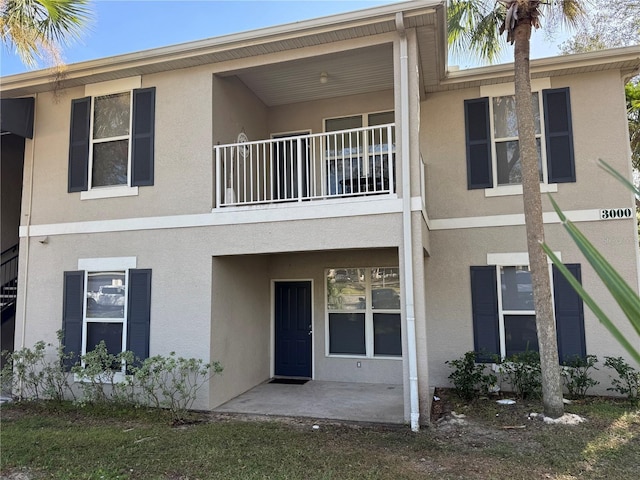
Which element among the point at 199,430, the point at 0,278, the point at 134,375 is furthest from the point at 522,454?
the point at 0,278

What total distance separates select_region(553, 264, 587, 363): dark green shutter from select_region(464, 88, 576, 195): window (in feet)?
6.14

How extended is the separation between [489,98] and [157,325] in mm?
7640

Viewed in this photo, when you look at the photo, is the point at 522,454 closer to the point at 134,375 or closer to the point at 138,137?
the point at 134,375

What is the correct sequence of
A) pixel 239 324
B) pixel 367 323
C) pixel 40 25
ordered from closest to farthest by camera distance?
pixel 40 25, pixel 239 324, pixel 367 323

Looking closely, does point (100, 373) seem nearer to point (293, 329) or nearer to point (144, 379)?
point (144, 379)

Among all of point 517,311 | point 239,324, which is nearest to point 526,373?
point 517,311

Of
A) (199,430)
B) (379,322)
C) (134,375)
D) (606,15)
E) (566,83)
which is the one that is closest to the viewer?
(199,430)

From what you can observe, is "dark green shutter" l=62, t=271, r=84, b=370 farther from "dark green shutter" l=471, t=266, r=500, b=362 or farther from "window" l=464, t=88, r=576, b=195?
"window" l=464, t=88, r=576, b=195

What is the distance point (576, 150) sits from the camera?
335 inches

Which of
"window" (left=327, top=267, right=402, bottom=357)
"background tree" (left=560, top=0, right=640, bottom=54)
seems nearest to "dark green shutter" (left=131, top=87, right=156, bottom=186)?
"window" (left=327, top=267, right=402, bottom=357)

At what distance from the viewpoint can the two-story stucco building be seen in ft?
25.2

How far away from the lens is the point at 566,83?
28.4 ft

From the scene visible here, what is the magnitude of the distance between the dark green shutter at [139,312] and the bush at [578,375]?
737 centimetres

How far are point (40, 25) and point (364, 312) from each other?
814cm
